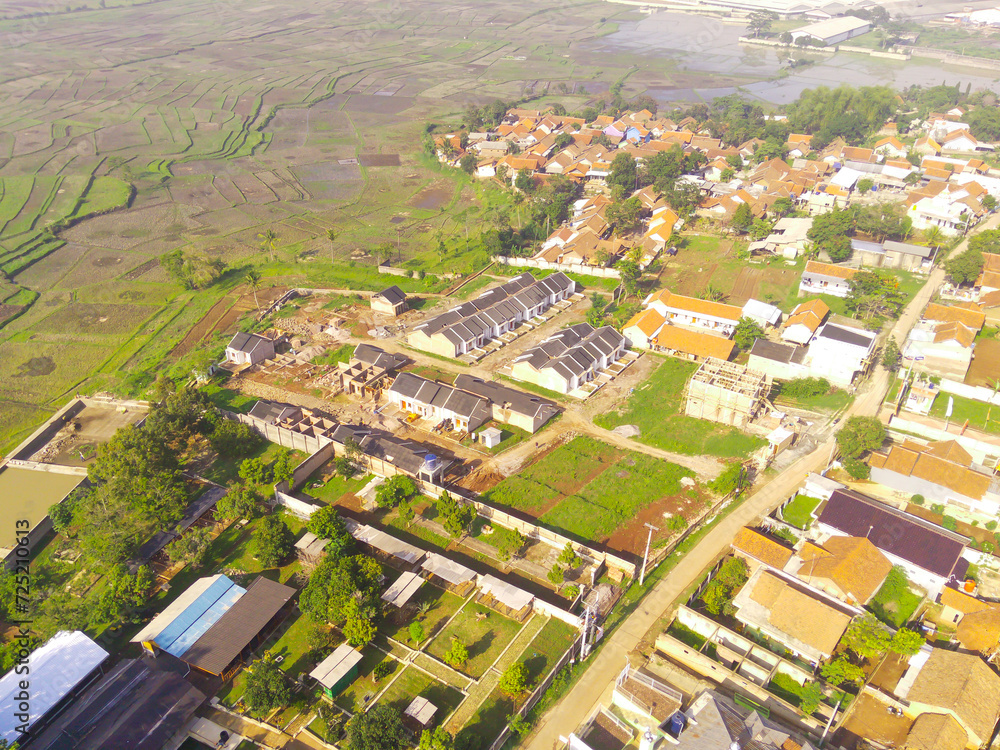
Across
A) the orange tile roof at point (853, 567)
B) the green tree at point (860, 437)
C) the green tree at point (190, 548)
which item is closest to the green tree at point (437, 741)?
the green tree at point (190, 548)

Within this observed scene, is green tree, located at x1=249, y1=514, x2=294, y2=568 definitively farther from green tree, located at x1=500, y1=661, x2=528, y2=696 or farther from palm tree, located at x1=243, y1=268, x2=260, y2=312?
palm tree, located at x1=243, y1=268, x2=260, y2=312

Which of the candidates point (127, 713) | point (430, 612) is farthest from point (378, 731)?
point (127, 713)

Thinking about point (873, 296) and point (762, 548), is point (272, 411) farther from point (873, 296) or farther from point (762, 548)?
point (873, 296)

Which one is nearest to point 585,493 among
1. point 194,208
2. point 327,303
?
point 327,303

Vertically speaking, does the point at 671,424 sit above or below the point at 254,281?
below

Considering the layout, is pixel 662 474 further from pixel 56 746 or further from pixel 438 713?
pixel 56 746

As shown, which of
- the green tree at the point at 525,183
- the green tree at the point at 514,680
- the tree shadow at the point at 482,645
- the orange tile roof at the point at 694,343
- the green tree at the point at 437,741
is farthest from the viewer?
the green tree at the point at 525,183

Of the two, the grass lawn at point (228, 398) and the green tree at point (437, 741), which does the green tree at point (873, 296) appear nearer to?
the green tree at point (437, 741)
